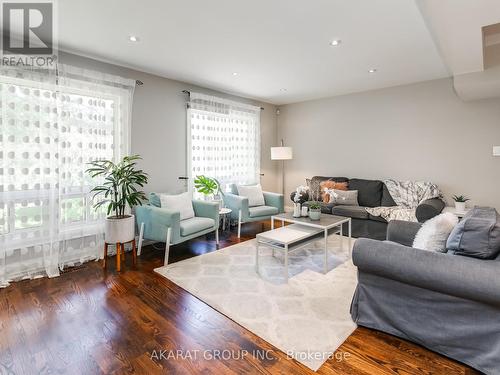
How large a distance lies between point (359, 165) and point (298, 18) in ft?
11.0

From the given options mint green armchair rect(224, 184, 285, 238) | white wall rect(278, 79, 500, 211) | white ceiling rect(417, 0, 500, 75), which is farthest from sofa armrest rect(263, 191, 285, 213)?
white ceiling rect(417, 0, 500, 75)

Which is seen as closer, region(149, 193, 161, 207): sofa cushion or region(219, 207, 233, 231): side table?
region(149, 193, 161, 207): sofa cushion

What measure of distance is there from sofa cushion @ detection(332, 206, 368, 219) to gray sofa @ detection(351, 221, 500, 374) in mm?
2332

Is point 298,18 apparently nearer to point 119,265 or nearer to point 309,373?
point 309,373

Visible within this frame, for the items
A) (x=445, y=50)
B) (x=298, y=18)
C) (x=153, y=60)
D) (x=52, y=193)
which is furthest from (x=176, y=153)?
(x=445, y=50)

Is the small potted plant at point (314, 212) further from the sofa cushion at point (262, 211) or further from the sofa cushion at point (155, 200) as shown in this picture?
the sofa cushion at point (155, 200)

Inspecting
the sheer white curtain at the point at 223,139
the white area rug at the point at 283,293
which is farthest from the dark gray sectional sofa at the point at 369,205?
the sheer white curtain at the point at 223,139

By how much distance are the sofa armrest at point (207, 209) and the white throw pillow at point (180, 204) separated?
120 millimetres

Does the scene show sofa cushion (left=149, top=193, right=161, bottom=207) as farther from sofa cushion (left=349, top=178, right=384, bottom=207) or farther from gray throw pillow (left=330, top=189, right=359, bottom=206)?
sofa cushion (left=349, top=178, right=384, bottom=207)

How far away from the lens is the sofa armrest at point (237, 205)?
4.48 meters

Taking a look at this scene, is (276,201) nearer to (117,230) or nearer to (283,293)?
(283,293)

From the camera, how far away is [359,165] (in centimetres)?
516

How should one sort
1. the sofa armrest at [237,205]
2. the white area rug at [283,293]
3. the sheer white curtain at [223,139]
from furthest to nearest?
the sheer white curtain at [223,139] → the sofa armrest at [237,205] → the white area rug at [283,293]

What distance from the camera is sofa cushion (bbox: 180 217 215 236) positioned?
345 cm
